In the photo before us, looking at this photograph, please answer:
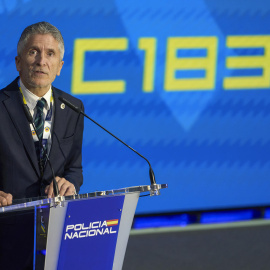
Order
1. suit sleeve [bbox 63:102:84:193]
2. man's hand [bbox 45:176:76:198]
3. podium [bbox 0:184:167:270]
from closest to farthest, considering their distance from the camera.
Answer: podium [bbox 0:184:167:270] < man's hand [bbox 45:176:76:198] < suit sleeve [bbox 63:102:84:193]

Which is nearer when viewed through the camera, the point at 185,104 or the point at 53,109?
the point at 53,109

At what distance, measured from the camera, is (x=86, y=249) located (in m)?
2.20

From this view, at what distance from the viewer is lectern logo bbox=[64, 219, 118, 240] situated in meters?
2.14

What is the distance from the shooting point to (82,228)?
7.11 ft

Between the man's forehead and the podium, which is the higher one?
the man's forehead

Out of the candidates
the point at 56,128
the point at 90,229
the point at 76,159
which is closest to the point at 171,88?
the point at 76,159

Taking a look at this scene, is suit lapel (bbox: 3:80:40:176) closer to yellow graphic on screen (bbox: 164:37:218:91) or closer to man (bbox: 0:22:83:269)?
man (bbox: 0:22:83:269)

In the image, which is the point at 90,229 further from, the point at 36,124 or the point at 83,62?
the point at 83,62

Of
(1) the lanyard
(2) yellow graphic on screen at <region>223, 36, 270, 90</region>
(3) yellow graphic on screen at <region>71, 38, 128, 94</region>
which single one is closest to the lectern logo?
(1) the lanyard

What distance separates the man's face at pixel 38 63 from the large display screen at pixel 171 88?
5.74 ft

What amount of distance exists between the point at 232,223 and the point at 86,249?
2995mm

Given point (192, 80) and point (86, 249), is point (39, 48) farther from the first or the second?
point (192, 80)

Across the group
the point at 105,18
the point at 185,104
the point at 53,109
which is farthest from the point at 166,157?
the point at 53,109

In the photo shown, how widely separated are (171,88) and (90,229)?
2.67 m
